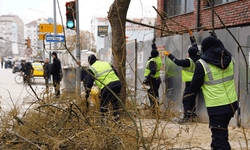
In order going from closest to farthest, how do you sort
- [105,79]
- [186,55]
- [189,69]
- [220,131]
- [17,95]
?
1. [220,131]
2. [105,79]
3. [189,69]
4. [186,55]
5. [17,95]

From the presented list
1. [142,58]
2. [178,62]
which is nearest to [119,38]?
[178,62]

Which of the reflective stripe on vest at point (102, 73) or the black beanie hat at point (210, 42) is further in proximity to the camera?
the reflective stripe on vest at point (102, 73)

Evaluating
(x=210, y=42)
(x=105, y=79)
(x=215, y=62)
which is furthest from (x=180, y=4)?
(x=215, y=62)

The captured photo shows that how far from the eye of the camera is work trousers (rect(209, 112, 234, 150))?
3707mm

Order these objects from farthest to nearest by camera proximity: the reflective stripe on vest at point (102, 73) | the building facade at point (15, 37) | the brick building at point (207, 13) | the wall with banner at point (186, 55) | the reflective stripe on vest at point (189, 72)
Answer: the brick building at point (207, 13)
the reflective stripe on vest at point (189, 72)
the wall with banner at point (186, 55)
the reflective stripe on vest at point (102, 73)
the building facade at point (15, 37)

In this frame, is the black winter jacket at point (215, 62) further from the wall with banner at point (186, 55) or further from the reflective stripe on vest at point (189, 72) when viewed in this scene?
the reflective stripe on vest at point (189, 72)

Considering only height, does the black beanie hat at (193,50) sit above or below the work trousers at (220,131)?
above

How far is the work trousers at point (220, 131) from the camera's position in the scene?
371 centimetres

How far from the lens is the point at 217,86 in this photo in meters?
3.87

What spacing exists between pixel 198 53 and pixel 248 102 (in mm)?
1607

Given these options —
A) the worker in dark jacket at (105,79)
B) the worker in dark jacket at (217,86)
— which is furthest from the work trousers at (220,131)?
the worker in dark jacket at (105,79)

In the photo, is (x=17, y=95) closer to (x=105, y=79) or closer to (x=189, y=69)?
(x=105, y=79)

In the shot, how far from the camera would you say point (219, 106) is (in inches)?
149

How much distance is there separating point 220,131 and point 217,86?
62 cm
